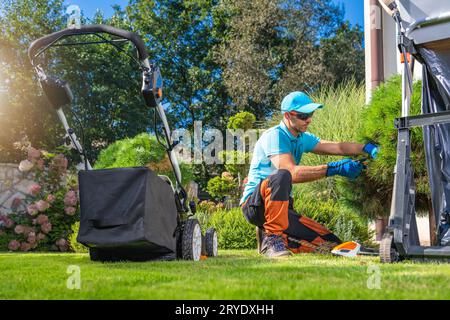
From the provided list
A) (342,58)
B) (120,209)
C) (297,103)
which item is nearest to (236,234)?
(297,103)

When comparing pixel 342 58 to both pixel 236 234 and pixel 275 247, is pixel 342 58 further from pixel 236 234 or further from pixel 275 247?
pixel 275 247

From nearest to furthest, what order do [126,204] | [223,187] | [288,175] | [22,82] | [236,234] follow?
[126,204]
[288,175]
[236,234]
[223,187]
[22,82]

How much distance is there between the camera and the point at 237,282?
7.85ft

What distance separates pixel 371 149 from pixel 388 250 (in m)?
1.21

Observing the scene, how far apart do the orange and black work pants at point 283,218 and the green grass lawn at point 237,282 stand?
2.35 ft

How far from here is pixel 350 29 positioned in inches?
786

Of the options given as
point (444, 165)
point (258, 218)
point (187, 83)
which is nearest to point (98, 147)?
point (187, 83)

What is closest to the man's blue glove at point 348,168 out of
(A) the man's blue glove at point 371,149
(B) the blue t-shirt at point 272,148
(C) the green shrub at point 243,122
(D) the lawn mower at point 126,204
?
(A) the man's blue glove at point 371,149

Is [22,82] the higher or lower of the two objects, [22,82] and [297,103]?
the higher

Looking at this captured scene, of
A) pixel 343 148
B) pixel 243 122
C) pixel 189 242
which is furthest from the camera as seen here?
pixel 243 122

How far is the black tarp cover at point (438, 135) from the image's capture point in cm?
346

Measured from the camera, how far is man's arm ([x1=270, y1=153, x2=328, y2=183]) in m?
4.05

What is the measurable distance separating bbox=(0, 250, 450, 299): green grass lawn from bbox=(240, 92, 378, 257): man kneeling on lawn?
0.74m

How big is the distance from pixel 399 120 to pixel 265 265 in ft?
3.66
